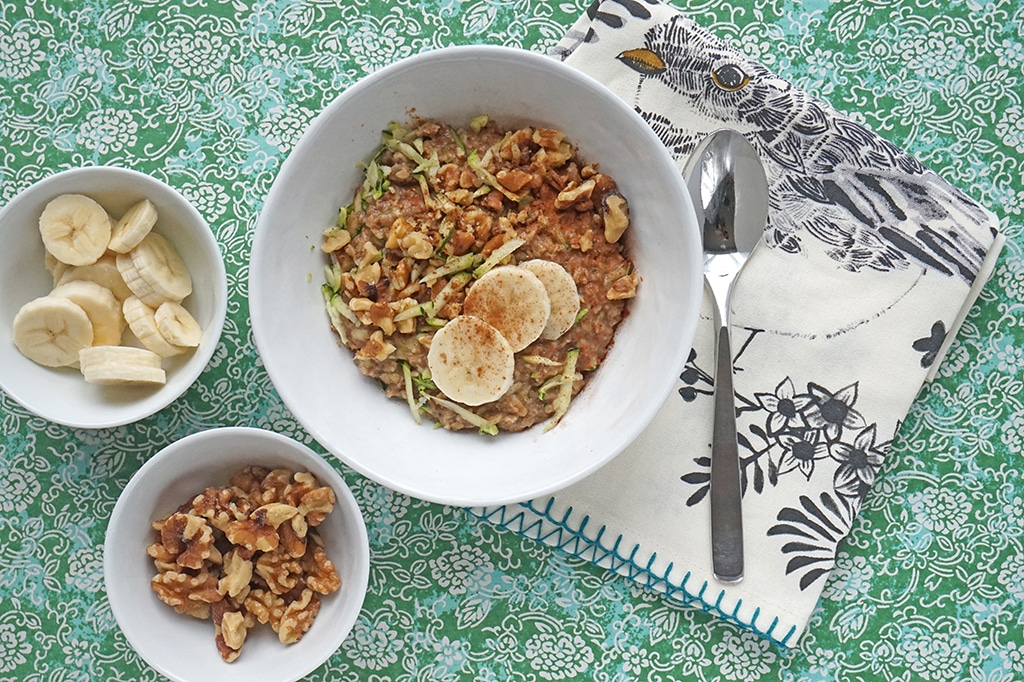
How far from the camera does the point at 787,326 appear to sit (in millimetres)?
2285

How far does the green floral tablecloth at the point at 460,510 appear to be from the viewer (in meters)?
2.35

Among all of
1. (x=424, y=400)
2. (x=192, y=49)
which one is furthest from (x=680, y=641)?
(x=192, y=49)

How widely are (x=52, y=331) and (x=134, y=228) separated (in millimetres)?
329

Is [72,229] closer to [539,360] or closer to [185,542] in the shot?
[185,542]

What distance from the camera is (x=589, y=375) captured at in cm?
216

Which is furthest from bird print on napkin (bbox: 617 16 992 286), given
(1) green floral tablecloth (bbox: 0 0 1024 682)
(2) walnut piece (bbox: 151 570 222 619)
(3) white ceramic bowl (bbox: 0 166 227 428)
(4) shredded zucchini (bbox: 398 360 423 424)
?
(2) walnut piece (bbox: 151 570 222 619)

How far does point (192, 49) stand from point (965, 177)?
213cm

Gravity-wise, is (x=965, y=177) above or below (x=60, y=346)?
above

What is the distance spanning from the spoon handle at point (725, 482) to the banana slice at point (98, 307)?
60.4 inches

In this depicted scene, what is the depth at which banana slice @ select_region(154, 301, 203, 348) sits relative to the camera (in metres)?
2.14

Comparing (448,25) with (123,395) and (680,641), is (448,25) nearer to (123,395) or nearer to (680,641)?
(123,395)

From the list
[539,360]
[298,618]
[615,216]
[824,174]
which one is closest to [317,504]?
[298,618]

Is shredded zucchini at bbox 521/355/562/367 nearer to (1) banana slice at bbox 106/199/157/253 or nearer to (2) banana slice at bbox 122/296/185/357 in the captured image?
(2) banana slice at bbox 122/296/185/357

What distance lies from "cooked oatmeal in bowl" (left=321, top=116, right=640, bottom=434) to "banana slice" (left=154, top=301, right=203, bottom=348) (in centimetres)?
36
